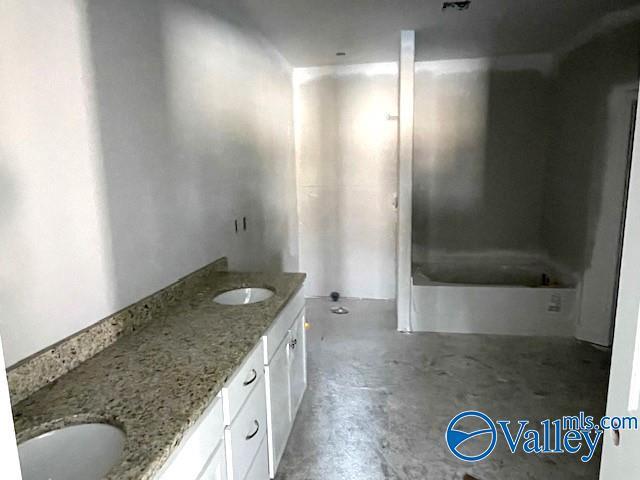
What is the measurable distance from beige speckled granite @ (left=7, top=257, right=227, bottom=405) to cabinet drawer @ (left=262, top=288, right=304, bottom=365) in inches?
20.8

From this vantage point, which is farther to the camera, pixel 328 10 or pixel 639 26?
pixel 639 26

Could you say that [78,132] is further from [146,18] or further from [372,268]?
[372,268]

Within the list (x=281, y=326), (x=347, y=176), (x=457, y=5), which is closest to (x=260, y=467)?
(x=281, y=326)

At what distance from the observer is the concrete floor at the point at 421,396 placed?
216 cm

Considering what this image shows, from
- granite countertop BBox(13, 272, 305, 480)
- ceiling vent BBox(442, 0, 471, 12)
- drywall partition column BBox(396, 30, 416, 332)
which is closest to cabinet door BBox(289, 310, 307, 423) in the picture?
granite countertop BBox(13, 272, 305, 480)

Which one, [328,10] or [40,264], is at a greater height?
[328,10]

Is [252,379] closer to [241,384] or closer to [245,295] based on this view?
[241,384]

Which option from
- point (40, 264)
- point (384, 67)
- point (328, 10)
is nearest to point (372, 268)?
point (384, 67)

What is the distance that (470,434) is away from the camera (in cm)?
240

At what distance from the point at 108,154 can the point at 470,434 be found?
2.32 metres

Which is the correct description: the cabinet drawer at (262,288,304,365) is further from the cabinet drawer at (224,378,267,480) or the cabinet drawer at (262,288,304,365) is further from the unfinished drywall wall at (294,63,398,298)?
the unfinished drywall wall at (294,63,398,298)

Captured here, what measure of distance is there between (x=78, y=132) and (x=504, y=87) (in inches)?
160

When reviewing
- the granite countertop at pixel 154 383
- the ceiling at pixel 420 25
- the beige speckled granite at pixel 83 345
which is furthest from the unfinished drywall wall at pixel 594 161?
the beige speckled granite at pixel 83 345

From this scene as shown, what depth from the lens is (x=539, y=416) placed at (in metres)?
2.53
